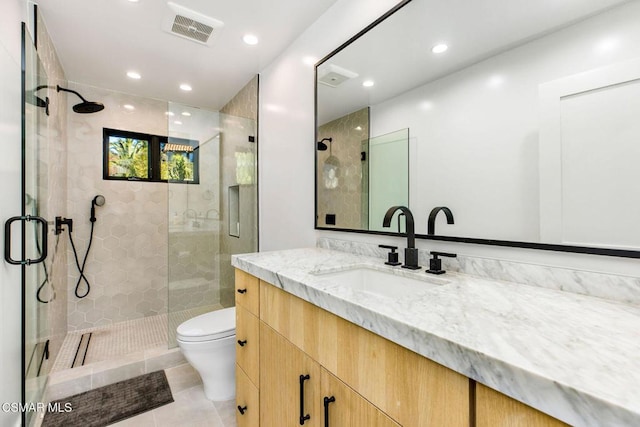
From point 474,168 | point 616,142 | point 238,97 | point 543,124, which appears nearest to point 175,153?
point 238,97

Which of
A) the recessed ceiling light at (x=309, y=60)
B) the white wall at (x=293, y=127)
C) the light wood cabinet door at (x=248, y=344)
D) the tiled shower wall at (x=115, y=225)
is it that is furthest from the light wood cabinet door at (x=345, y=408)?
the tiled shower wall at (x=115, y=225)

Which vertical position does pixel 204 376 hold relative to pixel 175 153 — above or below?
below

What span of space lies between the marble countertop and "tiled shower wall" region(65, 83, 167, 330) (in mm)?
2788

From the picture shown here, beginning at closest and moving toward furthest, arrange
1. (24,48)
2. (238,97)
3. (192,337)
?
1. (24,48)
2. (192,337)
3. (238,97)

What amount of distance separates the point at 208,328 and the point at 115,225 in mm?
1905

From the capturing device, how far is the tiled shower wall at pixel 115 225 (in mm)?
2752

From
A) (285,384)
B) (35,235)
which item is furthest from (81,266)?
(285,384)

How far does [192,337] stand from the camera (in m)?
1.70

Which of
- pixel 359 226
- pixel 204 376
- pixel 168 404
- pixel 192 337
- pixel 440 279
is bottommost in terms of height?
pixel 168 404

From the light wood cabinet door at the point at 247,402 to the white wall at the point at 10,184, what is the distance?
96 cm

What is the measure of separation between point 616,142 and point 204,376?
2.26 metres

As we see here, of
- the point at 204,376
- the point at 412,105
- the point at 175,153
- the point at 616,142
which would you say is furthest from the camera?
the point at 175,153

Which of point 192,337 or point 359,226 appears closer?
point 359,226

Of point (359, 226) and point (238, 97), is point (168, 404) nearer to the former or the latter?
point (359, 226)
